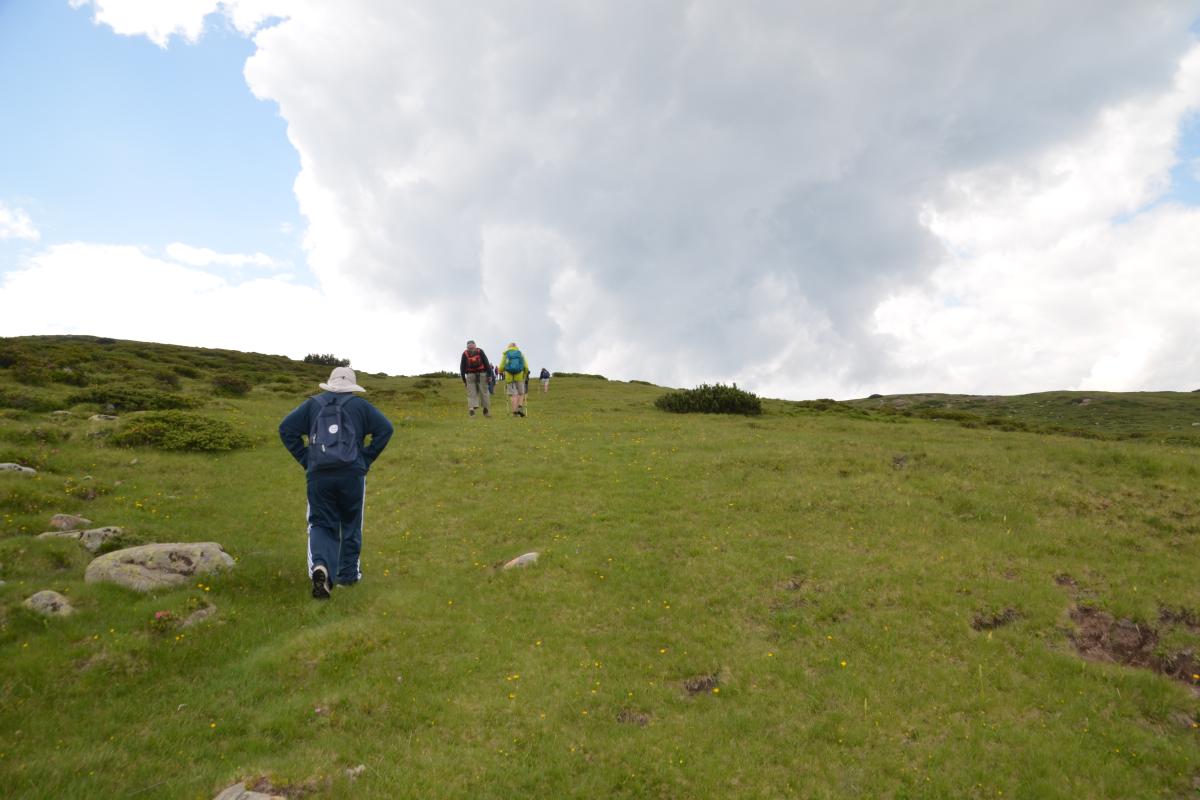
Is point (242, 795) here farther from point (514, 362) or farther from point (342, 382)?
point (514, 362)

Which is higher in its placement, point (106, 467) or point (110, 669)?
point (106, 467)

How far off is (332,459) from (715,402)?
30.9 meters

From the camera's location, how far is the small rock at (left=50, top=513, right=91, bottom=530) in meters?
14.7

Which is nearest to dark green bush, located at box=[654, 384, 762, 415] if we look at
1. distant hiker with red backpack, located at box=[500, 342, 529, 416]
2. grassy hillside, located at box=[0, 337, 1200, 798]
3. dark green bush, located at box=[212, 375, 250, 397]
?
distant hiker with red backpack, located at box=[500, 342, 529, 416]

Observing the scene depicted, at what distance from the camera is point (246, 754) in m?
7.98

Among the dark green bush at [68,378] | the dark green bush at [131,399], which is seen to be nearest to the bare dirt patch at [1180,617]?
the dark green bush at [131,399]

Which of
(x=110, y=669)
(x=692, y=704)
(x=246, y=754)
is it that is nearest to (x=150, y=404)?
(x=110, y=669)

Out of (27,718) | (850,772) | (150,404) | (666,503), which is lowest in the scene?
(850,772)

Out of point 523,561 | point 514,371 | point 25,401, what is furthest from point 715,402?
point 25,401

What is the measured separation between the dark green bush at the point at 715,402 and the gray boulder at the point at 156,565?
29873 millimetres

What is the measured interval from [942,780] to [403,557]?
1198 centimetres

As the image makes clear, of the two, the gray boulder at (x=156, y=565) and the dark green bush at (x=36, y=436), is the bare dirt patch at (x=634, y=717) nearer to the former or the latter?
the gray boulder at (x=156, y=565)

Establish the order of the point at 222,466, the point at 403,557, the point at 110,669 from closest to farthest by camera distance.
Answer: the point at 110,669 → the point at 403,557 → the point at 222,466

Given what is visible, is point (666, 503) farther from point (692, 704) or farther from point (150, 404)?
point (150, 404)
